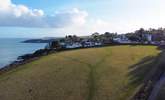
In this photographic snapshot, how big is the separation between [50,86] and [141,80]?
29.8 feet

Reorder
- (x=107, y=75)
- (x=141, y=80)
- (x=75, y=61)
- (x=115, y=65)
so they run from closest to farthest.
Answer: (x=141, y=80) < (x=107, y=75) < (x=115, y=65) < (x=75, y=61)

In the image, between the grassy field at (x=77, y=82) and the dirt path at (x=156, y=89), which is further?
the grassy field at (x=77, y=82)

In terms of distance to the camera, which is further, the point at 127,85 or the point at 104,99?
the point at 127,85

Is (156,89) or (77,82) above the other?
(156,89)

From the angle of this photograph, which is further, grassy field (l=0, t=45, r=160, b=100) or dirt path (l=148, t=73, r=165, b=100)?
grassy field (l=0, t=45, r=160, b=100)

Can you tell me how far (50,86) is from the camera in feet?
94.6

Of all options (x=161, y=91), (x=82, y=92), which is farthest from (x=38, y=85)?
(x=161, y=91)

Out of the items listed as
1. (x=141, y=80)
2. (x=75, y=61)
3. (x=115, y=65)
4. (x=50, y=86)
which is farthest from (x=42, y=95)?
(x=75, y=61)

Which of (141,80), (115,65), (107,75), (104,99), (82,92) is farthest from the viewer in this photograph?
(115,65)

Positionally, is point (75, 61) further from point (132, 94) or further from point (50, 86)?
point (132, 94)

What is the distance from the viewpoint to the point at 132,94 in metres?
24.1

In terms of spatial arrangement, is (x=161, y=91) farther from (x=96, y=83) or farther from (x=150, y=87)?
(x=96, y=83)

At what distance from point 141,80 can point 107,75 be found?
169 inches

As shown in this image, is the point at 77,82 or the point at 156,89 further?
the point at 77,82
